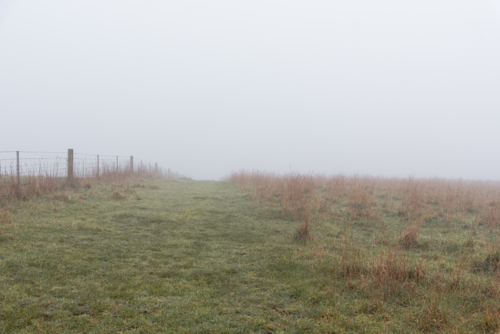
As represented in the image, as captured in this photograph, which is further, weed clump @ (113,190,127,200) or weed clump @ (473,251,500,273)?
weed clump @ (113,190,127,200)

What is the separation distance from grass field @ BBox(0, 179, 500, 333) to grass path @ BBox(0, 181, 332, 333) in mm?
16

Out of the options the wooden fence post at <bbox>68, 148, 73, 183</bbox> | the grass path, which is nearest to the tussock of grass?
the grass path

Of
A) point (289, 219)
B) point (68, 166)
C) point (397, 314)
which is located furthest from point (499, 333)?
point (68, 166)

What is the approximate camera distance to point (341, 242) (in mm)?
5855

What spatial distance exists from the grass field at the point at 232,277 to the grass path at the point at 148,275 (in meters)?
0.02

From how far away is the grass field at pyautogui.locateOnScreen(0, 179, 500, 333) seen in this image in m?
3.02

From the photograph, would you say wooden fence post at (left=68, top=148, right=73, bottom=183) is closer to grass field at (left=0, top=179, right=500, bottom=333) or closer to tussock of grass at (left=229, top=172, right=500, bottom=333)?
grass field at (left=0, top=179, right=500, bottom=333)

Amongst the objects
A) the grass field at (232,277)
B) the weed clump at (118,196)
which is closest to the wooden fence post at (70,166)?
the weed clump at (118,196)

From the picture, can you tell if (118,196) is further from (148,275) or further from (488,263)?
(488,263)

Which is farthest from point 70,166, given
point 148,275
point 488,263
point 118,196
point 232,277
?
point 488,263

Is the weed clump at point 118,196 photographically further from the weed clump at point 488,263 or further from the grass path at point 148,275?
the weed clump at point 488,263

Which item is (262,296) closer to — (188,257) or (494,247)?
(188,257)

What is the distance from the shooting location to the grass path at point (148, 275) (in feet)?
9.93

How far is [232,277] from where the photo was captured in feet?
13.9
